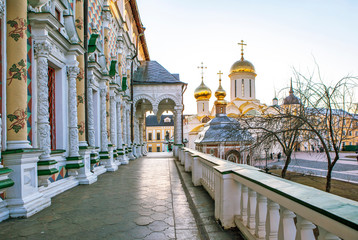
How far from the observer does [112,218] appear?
4.14 metres

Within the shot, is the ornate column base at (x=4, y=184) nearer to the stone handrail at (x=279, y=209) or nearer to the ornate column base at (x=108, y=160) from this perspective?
the stone handrail at (x=279, y=209)

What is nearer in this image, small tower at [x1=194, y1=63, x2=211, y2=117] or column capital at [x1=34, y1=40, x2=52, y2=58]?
column capital at [x1=34, y1=40, x2=52, y2=58]

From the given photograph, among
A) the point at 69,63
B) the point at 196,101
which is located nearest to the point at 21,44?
the point at 69,63

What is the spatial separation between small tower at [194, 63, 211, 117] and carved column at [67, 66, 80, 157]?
4218 cm

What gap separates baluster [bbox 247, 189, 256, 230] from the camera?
2957 mm

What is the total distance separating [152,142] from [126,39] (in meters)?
50.6

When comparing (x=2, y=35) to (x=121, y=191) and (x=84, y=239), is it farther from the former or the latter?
(x=121, y=191)

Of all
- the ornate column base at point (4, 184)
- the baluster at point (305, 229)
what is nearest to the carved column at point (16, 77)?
the ornate column base at point (4, 184)

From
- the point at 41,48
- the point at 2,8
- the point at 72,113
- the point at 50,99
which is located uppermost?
the point at 2,8

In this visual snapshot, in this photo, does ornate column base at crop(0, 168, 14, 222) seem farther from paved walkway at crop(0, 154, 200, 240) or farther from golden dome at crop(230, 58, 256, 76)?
golden dome at crop(230, 58, 256, 76)

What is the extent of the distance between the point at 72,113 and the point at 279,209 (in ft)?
19.8

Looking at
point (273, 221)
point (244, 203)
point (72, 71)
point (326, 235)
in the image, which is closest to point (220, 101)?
point (72, 71)

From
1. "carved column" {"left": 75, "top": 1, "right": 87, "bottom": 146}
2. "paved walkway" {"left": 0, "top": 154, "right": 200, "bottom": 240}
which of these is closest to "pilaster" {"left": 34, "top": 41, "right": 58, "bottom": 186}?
"paved walkway" {"left": 0, "top": 154, "right": 200, "bottom": 240}

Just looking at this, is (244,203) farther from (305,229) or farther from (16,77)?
(16,77)
